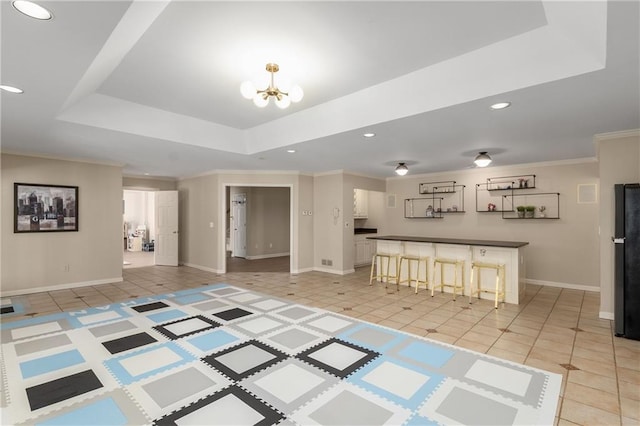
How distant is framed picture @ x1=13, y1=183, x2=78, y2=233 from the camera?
18.5 ft

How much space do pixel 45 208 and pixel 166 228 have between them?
3.05 m

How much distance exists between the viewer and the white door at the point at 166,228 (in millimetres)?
8664

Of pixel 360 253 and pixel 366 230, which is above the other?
pixel 366 230

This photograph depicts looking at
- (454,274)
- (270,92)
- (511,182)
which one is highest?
(270,92)

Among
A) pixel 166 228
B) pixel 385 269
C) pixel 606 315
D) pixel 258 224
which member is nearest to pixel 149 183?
pixel 166 228

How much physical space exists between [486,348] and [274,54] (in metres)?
3.67

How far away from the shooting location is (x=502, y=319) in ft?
14.0

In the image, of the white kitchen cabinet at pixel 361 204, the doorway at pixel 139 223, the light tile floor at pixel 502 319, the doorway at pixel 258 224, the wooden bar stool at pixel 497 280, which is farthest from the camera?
the doorway at pixel 139 223

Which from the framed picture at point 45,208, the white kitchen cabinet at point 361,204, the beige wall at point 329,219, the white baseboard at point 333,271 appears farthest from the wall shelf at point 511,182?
the framed picture at point 45,208

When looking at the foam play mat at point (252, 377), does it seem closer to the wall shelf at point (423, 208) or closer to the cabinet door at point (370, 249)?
the wall shelf at point (423, 208)

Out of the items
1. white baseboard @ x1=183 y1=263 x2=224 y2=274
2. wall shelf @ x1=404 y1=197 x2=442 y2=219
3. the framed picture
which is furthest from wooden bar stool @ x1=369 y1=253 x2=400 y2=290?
the framed picture

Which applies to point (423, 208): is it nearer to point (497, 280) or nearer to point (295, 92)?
point (497, 280)

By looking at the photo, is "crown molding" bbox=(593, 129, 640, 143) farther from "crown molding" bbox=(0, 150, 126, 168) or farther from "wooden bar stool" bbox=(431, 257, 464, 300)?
"crown molding" bbox=(0, 150, 126, 168)

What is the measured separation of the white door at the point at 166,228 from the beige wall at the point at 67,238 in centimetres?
187
